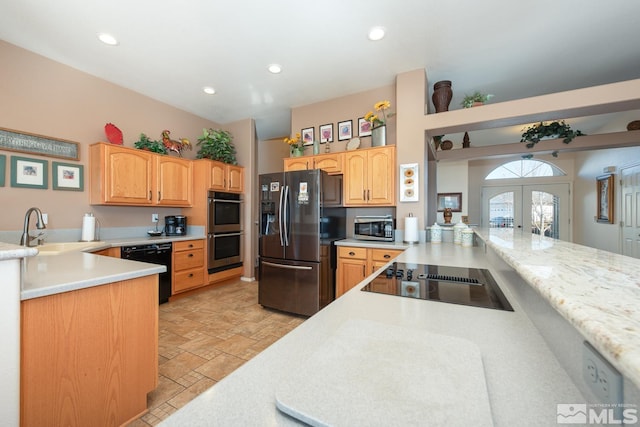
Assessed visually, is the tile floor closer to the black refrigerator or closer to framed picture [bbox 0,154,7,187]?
the black refrigerator

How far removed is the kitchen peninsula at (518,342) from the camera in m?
0.40

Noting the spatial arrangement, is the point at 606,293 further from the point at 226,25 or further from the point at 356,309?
the point at 226,25

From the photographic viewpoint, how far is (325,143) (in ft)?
12.2

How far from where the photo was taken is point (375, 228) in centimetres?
311

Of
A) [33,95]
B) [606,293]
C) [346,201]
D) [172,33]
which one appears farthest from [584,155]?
[33,95]

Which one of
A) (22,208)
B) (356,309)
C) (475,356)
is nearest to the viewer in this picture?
(475,356)

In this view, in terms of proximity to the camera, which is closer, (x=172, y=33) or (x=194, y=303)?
(x=172, y=33)

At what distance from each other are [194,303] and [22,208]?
6.68 feet

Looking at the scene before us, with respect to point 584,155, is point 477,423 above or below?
below

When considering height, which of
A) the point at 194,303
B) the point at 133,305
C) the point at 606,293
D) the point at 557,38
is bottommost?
the point at 194,303

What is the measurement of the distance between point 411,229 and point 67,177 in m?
3.98

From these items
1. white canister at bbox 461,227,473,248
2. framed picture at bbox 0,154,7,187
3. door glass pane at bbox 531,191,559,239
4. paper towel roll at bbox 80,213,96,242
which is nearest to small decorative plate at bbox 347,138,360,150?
white canister at bbox 461,227,473,248

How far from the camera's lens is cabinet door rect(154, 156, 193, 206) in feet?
11.7

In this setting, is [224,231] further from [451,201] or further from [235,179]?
[451,201]
